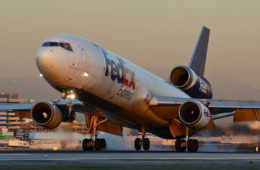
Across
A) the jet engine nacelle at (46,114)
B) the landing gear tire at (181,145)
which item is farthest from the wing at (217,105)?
the jet engine nacelle at (46,114)

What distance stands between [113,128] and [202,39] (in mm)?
16708

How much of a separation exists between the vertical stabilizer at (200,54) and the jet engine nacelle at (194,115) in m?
14.1

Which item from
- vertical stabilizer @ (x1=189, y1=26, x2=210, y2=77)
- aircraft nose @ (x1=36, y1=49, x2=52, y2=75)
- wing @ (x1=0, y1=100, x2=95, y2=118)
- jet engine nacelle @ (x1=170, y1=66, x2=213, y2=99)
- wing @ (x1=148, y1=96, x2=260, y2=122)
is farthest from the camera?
vertical stabilizer @ (x1=189, y1=26, x2=210, y2=77)

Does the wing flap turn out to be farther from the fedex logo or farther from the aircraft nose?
the aircraft nose

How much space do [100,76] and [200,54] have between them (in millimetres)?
20552

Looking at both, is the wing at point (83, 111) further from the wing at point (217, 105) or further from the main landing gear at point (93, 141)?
the wing at point (217, 105)

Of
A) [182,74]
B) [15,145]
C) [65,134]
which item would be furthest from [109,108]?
[15,145]

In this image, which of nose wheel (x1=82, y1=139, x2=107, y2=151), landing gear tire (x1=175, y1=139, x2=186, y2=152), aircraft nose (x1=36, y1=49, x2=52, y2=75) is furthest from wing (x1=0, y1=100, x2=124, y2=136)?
aircraft nose (x1=36, y1=49, x2=52, y2=75)

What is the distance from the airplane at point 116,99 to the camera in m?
26.0

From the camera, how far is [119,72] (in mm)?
28891

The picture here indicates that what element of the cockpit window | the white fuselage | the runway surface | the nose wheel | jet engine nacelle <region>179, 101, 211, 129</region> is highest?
the cockpit window

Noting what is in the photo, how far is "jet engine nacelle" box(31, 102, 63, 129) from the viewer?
31125 mm

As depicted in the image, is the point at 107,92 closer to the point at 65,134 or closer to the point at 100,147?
the point at 100,147

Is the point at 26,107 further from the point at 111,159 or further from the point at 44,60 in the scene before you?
the point at 111,159
